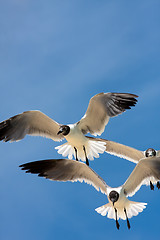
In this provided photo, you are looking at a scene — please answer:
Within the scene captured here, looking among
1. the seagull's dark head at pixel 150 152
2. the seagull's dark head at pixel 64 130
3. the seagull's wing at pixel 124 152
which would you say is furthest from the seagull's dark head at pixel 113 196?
the seagull's wing at pixel 124 152

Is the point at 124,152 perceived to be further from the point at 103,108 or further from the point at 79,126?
the point at 103,108

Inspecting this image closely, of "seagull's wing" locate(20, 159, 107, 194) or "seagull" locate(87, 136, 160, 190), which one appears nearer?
"seagull's wing" locate(20, 159, 107, 194)

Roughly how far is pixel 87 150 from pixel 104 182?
0.95 metres

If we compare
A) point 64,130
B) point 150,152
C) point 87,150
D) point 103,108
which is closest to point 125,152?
point 150,152

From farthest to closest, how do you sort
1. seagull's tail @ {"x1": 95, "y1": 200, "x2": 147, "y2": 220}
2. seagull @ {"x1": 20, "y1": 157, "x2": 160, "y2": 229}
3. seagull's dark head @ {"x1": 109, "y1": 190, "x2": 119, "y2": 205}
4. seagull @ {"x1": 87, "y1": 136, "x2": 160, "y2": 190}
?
seagull @ {"x1": 87, "y1": 136, "x2": 160, "y2": 190}, seagull's tail @ {"x1": 95, "y1": 200, "x2": 147, "y2": 220}, seagull's dark head @ {"x1": 109, "y1": 190, "x2": 119, "y2": 205}, seagull @ {"x1": 20, "y1": 157, "x2": 160, "y2": 229}

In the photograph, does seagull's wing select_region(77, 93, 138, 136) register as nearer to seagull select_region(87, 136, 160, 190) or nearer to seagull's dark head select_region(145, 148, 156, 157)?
seagull select_region(87, 136, 160, 190)

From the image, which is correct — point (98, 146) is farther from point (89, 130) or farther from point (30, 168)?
point (30, 168)

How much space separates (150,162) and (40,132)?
8.83ft

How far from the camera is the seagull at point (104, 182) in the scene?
8.09 metres

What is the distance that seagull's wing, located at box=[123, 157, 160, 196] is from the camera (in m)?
7.93

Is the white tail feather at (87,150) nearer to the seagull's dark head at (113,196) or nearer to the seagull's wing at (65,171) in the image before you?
the seagull's wing at (65,171)

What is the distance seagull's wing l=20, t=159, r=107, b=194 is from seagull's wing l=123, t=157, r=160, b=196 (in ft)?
1.60

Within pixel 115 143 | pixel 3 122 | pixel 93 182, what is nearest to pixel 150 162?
pixel 93 182

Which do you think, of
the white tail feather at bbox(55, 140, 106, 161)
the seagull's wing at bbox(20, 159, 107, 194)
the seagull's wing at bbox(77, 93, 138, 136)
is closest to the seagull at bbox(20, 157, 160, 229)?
the seagull's wing at bbox(20, 159, 107, 194)
